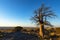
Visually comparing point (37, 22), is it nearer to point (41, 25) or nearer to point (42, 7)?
point (41, 25)

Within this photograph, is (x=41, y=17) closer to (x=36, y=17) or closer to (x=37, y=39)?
(x=36, y=17)

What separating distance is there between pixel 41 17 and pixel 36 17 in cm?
85

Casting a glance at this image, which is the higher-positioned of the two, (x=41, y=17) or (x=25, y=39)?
(x=41, y=17)

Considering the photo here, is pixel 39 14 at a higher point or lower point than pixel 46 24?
higher

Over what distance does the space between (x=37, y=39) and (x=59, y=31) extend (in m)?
15.1

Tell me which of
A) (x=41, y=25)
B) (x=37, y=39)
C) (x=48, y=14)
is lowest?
(x=37, y=39)

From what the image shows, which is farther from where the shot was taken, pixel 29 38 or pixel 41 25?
pixel 41 25

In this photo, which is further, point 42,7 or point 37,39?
point 42,7

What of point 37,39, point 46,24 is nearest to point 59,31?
point 46,24

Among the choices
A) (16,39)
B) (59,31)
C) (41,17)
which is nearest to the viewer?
(16,39)

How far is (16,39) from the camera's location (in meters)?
18.6

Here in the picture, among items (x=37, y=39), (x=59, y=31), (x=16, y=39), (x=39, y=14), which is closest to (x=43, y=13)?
Result: (x=39, y=14)

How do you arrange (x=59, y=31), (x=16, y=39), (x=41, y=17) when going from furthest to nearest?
(x=59, y=31)
(x=41, y=17)
(x=16, y=39)

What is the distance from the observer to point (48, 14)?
23375 mm
